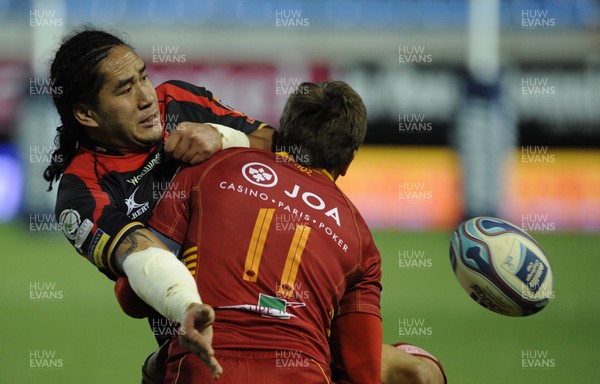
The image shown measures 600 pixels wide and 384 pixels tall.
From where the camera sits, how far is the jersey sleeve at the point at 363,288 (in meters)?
3.72

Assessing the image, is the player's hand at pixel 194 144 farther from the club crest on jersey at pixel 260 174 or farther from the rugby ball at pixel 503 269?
the rugby ball at pixel 503 269

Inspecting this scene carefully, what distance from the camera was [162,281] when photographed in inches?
125

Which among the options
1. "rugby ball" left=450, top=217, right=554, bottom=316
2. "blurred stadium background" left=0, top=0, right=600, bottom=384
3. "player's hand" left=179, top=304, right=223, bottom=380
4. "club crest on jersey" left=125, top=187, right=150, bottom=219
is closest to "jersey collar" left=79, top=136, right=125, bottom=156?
"club crest on jersey" left=125, top=187, right=150, bottom=219

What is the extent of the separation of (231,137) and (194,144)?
0.25m

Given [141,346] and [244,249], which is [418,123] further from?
[244,249]

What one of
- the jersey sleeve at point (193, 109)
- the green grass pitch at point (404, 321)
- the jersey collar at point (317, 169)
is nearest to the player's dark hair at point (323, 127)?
the jersey collar at point (317, 169)

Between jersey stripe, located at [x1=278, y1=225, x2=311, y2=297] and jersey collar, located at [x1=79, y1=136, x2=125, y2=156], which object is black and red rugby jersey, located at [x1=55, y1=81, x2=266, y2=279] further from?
jersey stripe, located at [x1=278, y1=225, x2=311, y2=297]

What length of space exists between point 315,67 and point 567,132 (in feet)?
9.90

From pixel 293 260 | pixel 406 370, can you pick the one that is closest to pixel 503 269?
pixel 406 370

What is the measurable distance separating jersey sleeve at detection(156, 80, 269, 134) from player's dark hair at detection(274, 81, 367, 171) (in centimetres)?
56

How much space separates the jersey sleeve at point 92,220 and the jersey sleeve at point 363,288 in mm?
864

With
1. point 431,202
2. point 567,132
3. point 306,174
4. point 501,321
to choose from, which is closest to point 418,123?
point 431,202

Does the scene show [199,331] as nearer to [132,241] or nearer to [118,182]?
[132,241]

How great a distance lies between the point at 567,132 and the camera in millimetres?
10906
